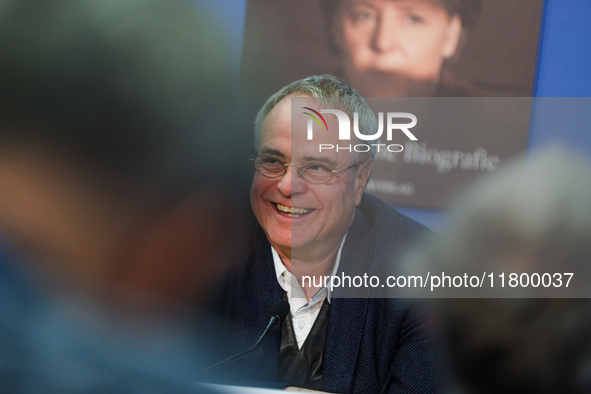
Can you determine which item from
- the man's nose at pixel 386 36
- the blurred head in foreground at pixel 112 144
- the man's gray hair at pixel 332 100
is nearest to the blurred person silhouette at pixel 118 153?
the blurred head in foreground at pixel 112 144

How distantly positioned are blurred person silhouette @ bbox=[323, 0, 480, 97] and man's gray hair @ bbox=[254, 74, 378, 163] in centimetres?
4

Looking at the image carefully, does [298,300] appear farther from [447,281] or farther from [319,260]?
[447,281]

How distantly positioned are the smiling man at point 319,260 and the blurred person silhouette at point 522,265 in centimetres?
11

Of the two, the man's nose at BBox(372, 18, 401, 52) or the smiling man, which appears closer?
the smiling man

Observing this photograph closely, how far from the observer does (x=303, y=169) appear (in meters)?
1.31

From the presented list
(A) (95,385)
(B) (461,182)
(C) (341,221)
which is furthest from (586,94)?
(A) (95,385)

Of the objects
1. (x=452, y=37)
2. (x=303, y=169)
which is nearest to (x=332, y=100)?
(x=303, y=169)

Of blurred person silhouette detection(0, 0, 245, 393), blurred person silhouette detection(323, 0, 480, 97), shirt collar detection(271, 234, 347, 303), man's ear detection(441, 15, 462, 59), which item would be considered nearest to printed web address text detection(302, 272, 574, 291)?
shirt collar detection(271, 234, 347, 303)

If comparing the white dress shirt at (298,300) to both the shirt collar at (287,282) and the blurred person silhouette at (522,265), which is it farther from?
the blurred person silhouette at (522,265)

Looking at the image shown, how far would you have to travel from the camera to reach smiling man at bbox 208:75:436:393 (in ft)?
4.23

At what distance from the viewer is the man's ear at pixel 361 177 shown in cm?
135

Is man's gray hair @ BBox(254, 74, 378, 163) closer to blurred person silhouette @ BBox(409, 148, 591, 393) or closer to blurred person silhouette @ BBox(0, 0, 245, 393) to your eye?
blurred person silhouette @ BBox(0, 0, 245, 393)

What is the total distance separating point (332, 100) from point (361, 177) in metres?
0.21

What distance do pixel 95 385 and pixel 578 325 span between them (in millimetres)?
1385
